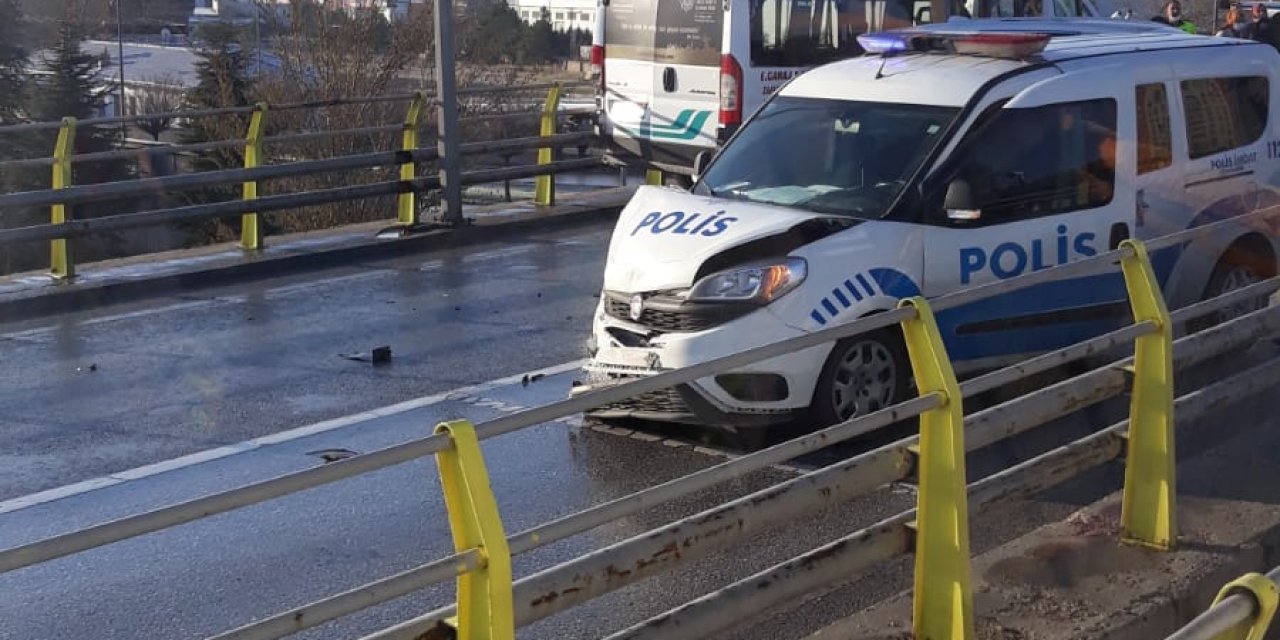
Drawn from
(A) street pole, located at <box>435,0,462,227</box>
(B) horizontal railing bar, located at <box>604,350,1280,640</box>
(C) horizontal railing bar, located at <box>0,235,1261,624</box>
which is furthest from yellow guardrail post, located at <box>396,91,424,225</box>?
(C) horizontal railing bar, located at <box>0,235,1261,624</box>

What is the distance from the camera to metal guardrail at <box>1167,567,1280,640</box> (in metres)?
2.70

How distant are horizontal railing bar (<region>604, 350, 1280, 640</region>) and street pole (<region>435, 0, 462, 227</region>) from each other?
9.63 meters

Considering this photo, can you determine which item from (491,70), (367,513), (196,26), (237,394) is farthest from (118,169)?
(367,513)

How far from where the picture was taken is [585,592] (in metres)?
4.05

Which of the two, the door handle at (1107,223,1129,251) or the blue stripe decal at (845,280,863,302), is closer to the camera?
the blue stripe decal at (845,280,863,302)

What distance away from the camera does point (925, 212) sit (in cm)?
808

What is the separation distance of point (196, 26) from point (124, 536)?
3908 cm

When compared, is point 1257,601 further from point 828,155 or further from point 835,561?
point 828,155

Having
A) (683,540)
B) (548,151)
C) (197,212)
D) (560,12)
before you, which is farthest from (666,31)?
(560,12)

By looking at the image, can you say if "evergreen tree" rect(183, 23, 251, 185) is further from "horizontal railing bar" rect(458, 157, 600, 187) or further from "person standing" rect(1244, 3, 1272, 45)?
"person standing" rect(1244, 3, 1272, 45)

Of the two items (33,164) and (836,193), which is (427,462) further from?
(33,164)

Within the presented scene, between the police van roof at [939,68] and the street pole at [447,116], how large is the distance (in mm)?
5833

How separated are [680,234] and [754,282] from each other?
543 mm

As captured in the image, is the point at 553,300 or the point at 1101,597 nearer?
the point at 1101,597
